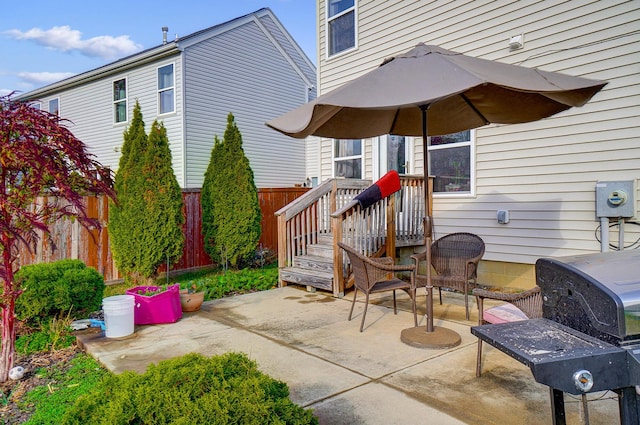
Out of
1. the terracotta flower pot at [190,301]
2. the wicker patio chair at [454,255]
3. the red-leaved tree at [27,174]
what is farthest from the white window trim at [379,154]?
the red-leaved tree at [27,174]

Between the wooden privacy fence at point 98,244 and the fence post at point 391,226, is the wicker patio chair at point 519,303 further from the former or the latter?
the wooden privacy fence at point 98,244

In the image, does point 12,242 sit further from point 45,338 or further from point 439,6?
point 439,6

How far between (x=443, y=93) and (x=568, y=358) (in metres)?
1.74

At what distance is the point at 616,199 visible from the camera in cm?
469

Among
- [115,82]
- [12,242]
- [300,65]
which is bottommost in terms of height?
[12,242]

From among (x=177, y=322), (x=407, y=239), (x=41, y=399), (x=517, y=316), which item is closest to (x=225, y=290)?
(x=177, y=322)

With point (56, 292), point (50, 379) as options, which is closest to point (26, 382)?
point (50, 379)

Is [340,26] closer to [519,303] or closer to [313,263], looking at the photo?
[313,263]

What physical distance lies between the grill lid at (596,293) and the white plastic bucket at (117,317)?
3.66 metres

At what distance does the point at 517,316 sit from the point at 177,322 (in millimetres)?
3364

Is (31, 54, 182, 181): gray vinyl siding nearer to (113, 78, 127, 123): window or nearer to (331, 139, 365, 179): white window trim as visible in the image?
(113, 78, 127, 123): window

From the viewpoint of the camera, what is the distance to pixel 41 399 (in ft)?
9.55

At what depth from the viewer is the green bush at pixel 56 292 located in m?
4.16

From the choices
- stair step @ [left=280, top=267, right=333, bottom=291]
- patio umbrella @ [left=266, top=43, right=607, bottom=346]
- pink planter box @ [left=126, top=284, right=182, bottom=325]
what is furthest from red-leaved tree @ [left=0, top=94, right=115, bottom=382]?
stair step @ [left=280, top=267, right=333, bottom=291]
